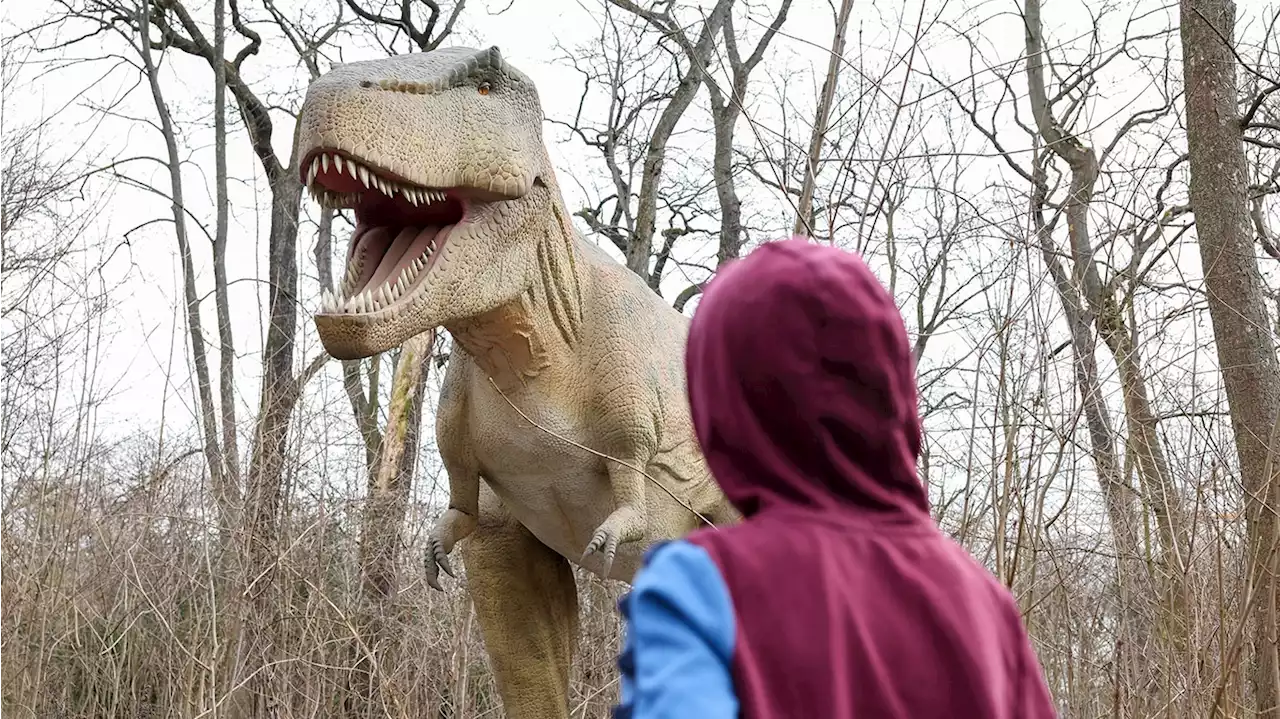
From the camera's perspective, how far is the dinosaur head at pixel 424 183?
2477 mm

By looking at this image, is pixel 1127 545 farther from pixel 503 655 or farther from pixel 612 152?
pixel 612 152

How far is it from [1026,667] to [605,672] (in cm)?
402

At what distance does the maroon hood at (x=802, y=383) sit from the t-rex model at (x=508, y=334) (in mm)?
1381

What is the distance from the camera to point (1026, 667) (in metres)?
1.28

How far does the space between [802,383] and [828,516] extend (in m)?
0.13

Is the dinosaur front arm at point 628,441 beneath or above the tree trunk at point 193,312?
beneath

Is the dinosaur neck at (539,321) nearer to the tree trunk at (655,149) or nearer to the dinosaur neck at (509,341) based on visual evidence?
the dinosaur neck at (509,341)

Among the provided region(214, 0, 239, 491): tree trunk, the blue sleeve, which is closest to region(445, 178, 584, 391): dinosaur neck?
the blue sleeve

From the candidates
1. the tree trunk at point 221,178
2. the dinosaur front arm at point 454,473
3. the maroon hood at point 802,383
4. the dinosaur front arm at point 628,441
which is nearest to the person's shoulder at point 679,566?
the maroon hood at point 802,383

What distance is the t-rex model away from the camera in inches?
99.9

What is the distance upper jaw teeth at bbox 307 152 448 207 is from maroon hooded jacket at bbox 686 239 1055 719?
139 cm

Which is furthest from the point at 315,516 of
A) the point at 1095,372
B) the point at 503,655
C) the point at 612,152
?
the point at 612,152

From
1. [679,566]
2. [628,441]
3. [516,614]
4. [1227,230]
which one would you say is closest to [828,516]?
[679,566]

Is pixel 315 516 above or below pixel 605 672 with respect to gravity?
above
